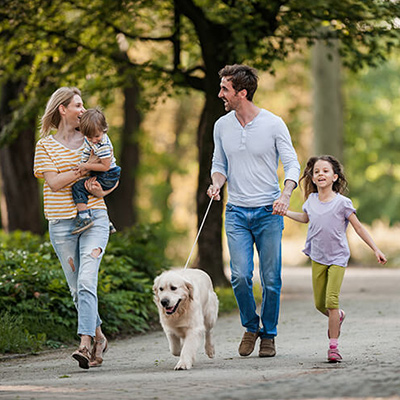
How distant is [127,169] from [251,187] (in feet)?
54.9

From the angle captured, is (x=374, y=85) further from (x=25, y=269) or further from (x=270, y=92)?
(x=25, y=269)

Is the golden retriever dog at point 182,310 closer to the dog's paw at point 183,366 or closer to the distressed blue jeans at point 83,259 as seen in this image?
the dog's paw at point 183,366

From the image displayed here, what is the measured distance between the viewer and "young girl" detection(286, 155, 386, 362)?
7535 millimetres

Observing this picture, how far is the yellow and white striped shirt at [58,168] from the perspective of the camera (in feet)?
25.4

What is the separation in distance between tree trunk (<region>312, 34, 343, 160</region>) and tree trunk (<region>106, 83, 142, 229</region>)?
15.9 ft

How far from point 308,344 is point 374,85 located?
2458 cm

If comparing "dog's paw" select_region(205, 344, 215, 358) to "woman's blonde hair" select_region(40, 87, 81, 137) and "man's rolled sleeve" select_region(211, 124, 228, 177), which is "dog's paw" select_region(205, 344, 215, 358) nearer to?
"man's rolled sleeve" select_region(211, 124, 228, 177)

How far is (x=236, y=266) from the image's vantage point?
796cm

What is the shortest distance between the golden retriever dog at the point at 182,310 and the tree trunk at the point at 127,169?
15403 millimetres

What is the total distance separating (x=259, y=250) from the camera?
8031 mm

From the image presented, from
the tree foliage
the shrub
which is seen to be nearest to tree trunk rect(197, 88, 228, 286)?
the shrub

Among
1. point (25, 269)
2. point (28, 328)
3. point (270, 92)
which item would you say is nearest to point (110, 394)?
point (28, 328)

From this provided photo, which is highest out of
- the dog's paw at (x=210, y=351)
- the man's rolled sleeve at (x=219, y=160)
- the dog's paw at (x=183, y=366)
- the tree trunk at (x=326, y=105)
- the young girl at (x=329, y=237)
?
the tree trunk at (x=326, y=105)

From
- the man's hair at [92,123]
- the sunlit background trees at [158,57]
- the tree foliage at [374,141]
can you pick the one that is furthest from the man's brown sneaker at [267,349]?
the tree foliage at [374,141]
